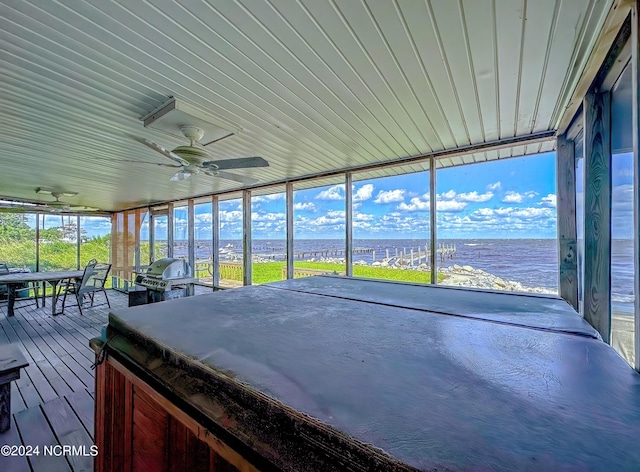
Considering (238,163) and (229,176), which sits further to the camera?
(229,176)

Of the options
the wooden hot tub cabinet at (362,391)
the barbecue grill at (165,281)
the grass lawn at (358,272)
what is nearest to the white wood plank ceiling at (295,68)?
the wooden hot tub cabinet at (362,391)

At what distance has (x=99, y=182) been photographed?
15.2ft

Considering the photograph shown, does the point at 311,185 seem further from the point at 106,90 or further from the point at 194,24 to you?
the point at 194,24

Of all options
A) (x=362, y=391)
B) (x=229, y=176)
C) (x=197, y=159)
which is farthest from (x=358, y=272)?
(x=362, y=391)

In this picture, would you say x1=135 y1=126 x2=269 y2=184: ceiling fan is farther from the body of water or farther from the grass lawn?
the grass lawn

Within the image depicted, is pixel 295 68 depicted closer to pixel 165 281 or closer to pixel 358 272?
pixel 165 281

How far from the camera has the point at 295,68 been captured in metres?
1.71

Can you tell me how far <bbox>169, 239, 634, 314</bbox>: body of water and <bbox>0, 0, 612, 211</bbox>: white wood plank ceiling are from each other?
3.80 feet

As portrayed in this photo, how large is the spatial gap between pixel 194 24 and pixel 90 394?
10.3 ft

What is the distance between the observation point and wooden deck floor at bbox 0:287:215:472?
1853 mm

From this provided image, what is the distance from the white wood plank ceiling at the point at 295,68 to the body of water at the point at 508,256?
116 centimetres

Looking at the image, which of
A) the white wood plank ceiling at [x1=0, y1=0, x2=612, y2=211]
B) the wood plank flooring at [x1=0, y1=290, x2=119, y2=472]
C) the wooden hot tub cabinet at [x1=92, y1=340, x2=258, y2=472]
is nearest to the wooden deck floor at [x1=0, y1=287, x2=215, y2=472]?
the wood plank flooring at [x1=0, y1=290, x2=119, y2=472]

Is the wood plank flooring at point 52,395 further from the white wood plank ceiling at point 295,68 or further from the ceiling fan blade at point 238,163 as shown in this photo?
the white wood plank ceiling at point 295,68

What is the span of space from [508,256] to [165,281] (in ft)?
31.9
